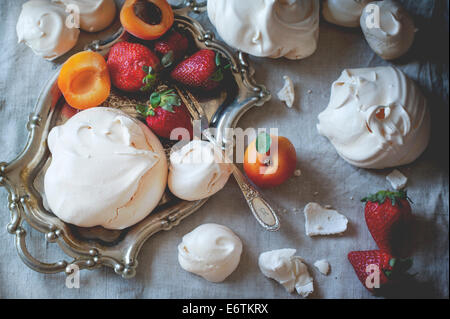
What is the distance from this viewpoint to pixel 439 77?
119 cm

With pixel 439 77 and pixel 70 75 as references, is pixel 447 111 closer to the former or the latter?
pixel 439 77

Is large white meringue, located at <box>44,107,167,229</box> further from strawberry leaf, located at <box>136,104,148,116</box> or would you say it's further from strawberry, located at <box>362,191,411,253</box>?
strawberry, located at <box>362,191,411,253</box>

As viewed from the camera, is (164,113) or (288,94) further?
(288,94)

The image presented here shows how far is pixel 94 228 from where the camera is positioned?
1120 millimetres

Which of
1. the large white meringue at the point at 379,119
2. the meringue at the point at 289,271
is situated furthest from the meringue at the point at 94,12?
the meringue at the point at 289,271

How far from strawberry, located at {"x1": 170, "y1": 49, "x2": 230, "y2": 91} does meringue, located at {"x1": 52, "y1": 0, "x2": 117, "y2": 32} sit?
0.24 m

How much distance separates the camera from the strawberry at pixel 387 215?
3.51 ft

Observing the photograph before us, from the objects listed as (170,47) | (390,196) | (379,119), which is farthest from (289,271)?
(170,47)

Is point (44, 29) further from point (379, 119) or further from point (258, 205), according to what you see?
point (379, 119)

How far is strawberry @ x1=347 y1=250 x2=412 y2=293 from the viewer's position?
105 centimetres

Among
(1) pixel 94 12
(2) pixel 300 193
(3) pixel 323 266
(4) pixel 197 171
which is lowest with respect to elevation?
(3) pixel 323 266

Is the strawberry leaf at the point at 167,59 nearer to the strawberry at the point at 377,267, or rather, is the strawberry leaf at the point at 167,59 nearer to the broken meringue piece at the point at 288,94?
the broken meringue piece at the point at 288,94

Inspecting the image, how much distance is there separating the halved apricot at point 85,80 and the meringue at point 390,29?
693mm

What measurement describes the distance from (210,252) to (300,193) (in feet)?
0.95
